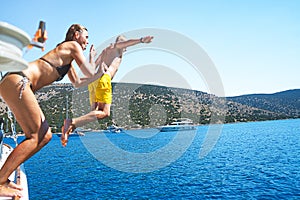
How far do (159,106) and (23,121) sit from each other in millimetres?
80669

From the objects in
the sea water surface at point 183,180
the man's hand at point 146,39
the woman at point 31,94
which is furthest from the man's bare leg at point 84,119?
the sea water surface at point 183,180

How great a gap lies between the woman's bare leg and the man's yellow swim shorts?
54.4 inches

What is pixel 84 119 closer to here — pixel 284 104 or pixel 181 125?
pixel 181 125

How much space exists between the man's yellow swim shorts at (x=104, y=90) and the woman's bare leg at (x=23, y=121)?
138 cm

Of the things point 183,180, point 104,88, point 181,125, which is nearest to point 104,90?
point 104,88

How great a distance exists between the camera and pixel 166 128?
364 feet

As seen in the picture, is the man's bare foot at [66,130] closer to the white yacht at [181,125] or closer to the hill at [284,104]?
the white yacht at [181,125]

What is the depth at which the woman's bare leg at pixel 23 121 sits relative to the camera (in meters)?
2.82

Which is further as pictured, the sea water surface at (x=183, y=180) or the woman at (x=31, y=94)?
the sea water surface at (x=183, y=180)

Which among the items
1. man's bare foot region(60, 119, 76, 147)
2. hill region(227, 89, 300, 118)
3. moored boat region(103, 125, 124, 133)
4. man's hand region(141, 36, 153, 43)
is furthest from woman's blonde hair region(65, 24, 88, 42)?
hill region(227, 89, 300, 118)

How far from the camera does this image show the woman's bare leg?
2.82 meters

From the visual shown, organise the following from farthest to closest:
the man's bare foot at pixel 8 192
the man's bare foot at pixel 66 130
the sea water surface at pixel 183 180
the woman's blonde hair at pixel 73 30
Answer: the sea water surface at pixel 183 180
the man's bare foot at pixel 66 130
the woman's blonde hair at pixel 73 30
the man's bare foot at pixel 8 192

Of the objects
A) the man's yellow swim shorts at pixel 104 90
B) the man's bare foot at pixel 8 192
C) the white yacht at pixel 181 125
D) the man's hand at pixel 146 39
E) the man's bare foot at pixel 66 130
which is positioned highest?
the man's hand at pixel 146 39

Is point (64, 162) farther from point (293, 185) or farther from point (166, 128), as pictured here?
point (166, 128)
